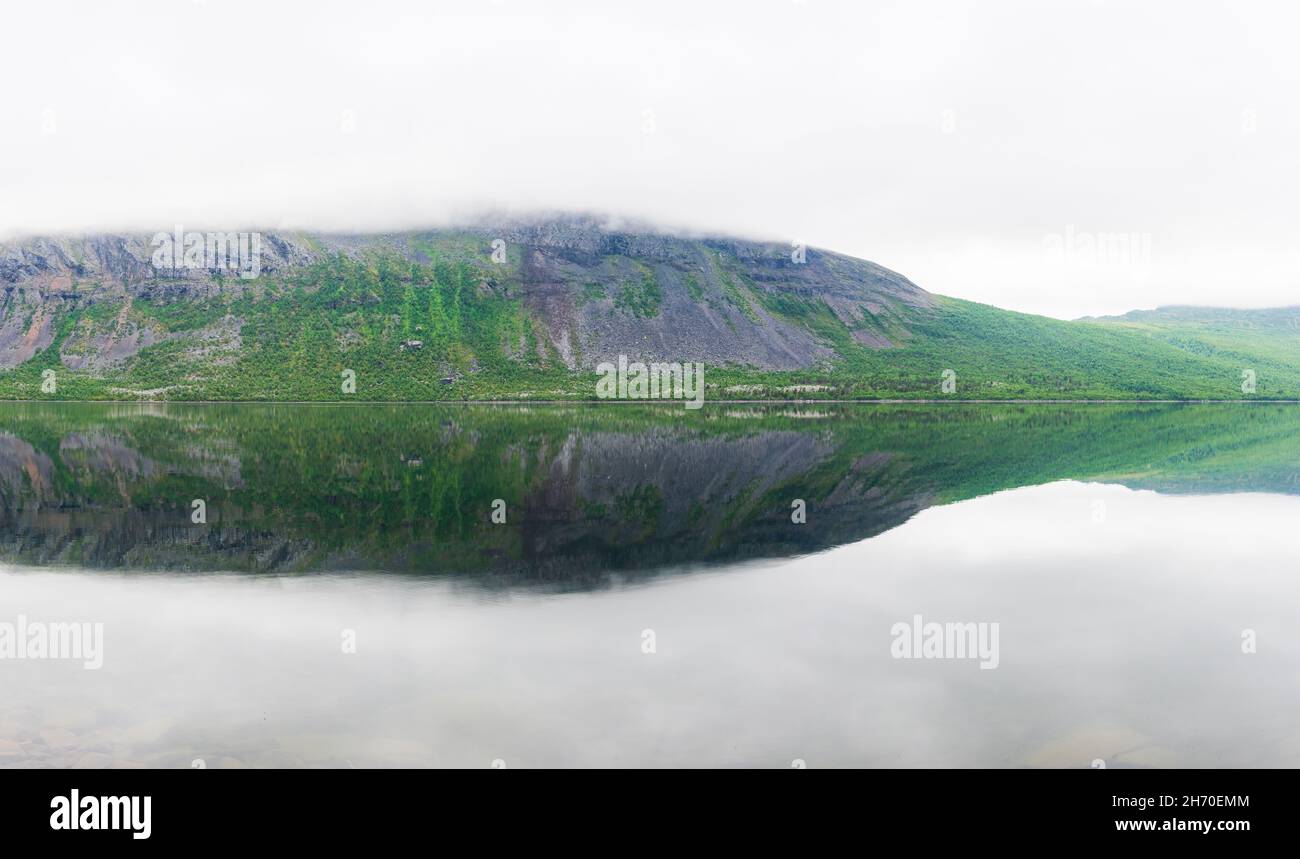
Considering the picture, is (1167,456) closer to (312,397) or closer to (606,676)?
(606,676)

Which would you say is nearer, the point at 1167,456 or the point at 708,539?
the point at 708,539

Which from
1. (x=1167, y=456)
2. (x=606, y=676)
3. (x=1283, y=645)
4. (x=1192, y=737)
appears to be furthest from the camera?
(x=1167, y=456)

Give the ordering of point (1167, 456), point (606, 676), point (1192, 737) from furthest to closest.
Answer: point (1167, 456)
point (606, 676)
point (1192, 737)
